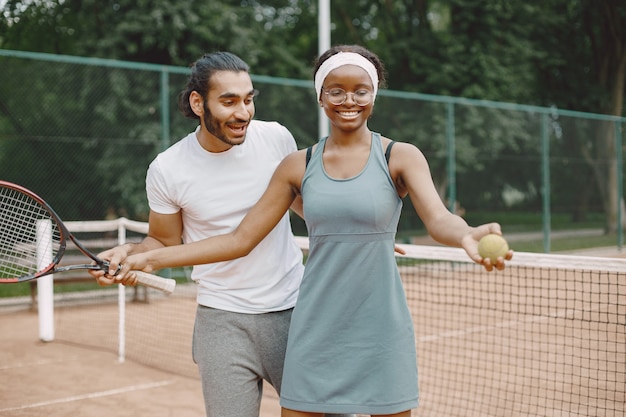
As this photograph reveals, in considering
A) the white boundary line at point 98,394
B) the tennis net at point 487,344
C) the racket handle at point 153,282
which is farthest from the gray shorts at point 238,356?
the white boundary line at point 98,394

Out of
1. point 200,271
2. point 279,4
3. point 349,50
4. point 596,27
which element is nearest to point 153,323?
point 200,271

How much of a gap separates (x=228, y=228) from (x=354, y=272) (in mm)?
591

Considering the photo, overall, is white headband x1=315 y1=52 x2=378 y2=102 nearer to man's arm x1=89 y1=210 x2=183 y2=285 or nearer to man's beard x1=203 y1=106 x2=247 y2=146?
man's beard x1=203 y1=106 x2=247 y2=146

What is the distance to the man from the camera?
2.75 m

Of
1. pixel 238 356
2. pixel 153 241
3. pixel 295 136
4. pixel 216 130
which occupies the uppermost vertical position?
pixel 295 136

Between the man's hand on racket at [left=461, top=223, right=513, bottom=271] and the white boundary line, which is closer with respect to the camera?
the man's hand on racket at [left=461, top=223, right=513, bottom=271]

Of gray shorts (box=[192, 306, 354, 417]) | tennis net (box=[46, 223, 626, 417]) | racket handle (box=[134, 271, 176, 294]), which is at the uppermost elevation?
racket handle (box=[134, 271, 176, 294])

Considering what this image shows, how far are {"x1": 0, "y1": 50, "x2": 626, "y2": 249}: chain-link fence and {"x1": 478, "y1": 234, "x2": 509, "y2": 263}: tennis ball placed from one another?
8.52m

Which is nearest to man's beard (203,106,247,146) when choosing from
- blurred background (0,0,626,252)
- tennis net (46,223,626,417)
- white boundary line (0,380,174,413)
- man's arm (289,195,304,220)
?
man's arm (289,195,304,220)

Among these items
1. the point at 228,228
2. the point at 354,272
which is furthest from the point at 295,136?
the point at 354,272

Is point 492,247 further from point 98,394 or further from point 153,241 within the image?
point 98,394

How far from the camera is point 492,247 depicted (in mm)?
2061

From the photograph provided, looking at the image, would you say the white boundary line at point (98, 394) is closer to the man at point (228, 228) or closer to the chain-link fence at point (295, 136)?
the man at point (228, 228)

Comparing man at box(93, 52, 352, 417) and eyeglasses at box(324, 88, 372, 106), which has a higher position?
eyeglasses at box(324, 88, 372, 106)
